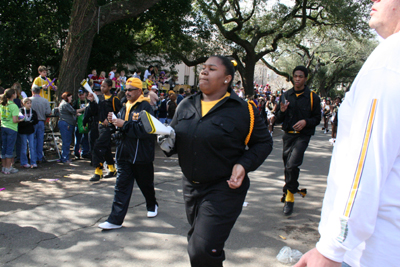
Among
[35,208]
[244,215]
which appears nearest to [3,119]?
[35,208]

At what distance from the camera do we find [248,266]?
349 centimetres

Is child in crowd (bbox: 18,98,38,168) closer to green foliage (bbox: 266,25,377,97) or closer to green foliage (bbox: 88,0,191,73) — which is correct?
green foliage (bbox: 88,0,191,73)

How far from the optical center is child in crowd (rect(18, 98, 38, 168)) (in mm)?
7680

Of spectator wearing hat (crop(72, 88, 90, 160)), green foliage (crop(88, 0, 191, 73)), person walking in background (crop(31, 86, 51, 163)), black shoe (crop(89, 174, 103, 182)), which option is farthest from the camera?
green foliage (crop(88, 0, 191, 73))

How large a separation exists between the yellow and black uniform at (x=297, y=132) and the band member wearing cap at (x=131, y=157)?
207 cm

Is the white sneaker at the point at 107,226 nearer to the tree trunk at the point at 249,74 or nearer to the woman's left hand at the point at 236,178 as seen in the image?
the woman's left hand at the point at 236,178

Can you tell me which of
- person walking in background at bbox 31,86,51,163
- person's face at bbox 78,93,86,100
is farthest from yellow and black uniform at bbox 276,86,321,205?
person's face at bbox 78,93,86,100

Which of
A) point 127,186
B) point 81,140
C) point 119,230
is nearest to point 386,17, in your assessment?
Result: point 127,186

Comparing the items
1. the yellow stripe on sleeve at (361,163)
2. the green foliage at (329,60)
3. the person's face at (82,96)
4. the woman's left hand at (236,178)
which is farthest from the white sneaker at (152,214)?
the green foliage at (329,60)

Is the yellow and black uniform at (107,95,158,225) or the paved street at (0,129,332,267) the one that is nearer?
the paved street at (0,129,332,267)

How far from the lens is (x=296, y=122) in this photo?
5133 millimetres

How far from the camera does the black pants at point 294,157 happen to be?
16.6 ft

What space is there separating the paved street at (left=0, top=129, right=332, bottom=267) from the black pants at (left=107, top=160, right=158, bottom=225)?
8.1 inches

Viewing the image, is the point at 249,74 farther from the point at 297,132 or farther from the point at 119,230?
the point at 119,230
